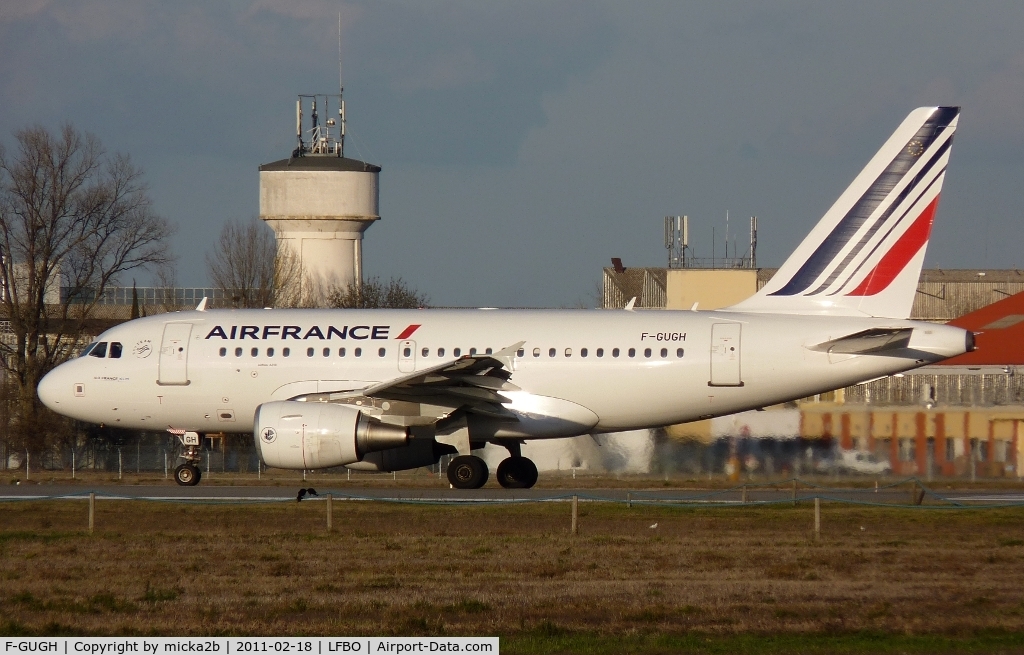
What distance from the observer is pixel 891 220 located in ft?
84.8

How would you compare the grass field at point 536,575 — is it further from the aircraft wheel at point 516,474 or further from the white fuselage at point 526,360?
the aircraft wheel at point 516,474

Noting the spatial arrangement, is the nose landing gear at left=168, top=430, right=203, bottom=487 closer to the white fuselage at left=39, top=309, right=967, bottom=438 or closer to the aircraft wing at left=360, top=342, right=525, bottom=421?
the white fuselage at left=39, top=309, right=967, bottom=438

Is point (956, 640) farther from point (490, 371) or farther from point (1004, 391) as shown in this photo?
point (1004, 391)

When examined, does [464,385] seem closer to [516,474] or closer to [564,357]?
[564,357]

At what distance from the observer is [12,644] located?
1161 cm

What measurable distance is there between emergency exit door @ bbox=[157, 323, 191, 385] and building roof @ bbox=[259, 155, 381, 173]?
35.6 m

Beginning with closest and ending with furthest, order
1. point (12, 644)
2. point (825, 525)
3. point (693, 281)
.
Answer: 1. point (12, 644)
2. point (825, 525)
3. point (693, 281)

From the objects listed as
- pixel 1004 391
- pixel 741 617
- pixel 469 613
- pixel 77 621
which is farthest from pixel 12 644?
pixel 1004 391

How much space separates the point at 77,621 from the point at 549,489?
17.9 meters

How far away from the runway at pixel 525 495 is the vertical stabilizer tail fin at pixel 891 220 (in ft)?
12.6

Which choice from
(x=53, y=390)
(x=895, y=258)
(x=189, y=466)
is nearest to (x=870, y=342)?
(x=895, y=258)

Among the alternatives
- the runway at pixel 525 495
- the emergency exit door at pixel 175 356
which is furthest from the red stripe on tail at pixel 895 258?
the emergency exit door at pixel 175 356

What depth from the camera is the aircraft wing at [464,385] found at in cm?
2423

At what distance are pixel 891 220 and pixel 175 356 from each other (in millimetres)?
14373
